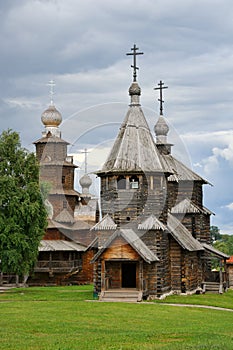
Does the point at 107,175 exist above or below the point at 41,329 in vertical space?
above

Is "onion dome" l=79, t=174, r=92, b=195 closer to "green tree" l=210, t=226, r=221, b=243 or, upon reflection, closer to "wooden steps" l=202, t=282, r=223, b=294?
"wooden steps" l=202, t=282, r=223, b=294

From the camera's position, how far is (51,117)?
56.0 metres

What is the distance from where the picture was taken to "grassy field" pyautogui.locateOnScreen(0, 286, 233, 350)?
17.5 m

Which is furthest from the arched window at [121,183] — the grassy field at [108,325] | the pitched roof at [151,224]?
the grassy field at [108,325]

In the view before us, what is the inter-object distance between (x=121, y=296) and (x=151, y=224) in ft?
13.9

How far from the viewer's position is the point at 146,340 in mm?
18422

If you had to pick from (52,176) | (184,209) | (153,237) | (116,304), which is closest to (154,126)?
(184,209)

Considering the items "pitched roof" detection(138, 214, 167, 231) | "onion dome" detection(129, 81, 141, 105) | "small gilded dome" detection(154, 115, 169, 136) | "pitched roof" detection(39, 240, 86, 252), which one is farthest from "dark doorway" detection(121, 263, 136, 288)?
"small gilded dome" detection(154, 115, 169, 136)

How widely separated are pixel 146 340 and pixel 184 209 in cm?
2518

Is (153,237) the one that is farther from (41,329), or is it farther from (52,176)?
(52,176)

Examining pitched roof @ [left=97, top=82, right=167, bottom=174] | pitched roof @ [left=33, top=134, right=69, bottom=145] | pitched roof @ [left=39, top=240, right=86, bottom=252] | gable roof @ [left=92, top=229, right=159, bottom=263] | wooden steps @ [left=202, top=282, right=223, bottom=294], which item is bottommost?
wooden steps @ [left=202, top=282, right=223, bottom=294]

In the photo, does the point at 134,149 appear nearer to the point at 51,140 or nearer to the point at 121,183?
the point at 121,183

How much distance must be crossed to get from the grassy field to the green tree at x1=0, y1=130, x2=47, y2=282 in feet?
8.90

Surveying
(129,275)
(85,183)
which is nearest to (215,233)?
(85,183)
